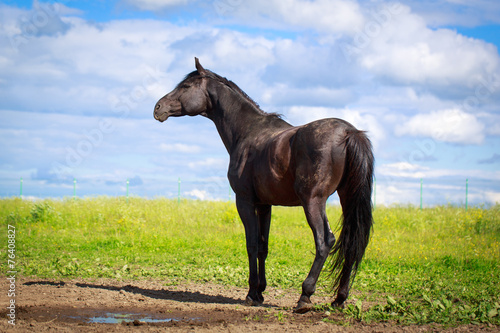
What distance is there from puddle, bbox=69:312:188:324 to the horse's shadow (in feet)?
3.38

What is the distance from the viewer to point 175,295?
729 centimetres

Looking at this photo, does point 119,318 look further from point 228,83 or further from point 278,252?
point 278,252

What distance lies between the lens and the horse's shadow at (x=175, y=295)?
22.8ft

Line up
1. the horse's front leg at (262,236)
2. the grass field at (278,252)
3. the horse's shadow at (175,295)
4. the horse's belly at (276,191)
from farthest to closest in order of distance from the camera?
the horse's shadow at (175,295), the horse's front leg at (262,236), the grass field at (278,252), the horse's belly at (276,191)

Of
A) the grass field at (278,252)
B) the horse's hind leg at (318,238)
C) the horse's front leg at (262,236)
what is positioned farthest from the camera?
the horse's front leg at (262,236)

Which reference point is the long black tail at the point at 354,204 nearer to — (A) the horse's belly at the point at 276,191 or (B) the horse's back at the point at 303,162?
(B) the horse's back at the point at 303,162

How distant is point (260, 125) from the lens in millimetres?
6922

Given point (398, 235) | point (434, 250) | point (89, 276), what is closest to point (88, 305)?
point (89, 276)

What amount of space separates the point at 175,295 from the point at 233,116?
2896 millimetres

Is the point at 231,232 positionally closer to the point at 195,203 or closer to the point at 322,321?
the point at 195,203

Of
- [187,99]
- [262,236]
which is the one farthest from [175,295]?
[187,99]

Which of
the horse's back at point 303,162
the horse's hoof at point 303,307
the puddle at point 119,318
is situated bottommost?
the puddle at point 119,318

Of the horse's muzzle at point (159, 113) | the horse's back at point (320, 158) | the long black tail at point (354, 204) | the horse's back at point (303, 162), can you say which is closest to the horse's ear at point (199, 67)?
the horse's muzzle at point (159, 113)

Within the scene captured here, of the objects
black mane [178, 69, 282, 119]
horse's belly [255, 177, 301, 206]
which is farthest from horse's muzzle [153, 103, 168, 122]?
horse's belly [255, 177, 301, 206]
